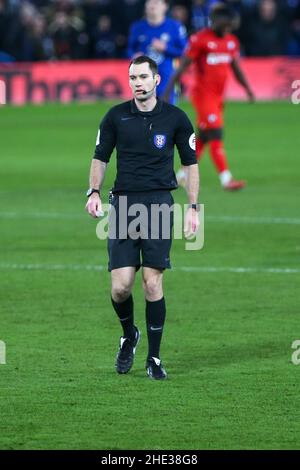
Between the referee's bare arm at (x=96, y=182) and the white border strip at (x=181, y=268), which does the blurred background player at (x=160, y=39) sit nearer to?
the white border strip at (x=181, y=268)

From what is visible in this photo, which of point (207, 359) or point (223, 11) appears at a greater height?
point (223, 11)

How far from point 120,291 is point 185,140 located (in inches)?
44.1

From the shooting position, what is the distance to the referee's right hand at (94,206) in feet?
29.3

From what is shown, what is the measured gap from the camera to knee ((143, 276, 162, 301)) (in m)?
9.11

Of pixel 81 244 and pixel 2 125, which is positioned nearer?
pixel 81 244

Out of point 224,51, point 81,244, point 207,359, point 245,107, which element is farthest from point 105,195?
point 245,107

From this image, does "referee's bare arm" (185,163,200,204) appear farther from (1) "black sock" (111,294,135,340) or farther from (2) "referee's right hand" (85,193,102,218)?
(1) "black sock" (111,294,135,340)

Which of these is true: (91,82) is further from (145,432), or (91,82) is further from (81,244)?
(145,432)

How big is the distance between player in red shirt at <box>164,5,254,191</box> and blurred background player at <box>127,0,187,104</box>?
49cm

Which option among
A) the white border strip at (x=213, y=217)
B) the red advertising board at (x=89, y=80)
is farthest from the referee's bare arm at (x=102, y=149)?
the red advertising board at (x=89, y=80)

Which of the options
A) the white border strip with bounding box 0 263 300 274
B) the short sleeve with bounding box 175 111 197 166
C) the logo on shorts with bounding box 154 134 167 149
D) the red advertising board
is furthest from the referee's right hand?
the red advertising board

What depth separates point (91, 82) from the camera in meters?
32.8

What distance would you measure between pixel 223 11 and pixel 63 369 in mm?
10626

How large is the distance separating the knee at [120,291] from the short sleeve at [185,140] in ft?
3.09
